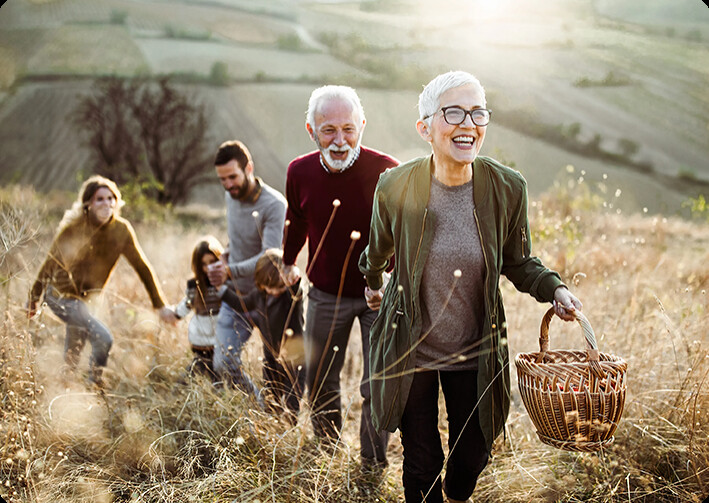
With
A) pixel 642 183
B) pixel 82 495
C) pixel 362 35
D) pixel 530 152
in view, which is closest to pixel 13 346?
pixel 82 495

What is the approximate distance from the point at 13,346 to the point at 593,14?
28375mm

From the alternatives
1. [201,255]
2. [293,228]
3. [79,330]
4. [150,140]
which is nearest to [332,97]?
[293,228]

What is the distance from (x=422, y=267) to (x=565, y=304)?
0.59 meters

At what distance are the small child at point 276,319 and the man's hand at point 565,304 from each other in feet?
6.36

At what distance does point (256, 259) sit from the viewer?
422 centimetres

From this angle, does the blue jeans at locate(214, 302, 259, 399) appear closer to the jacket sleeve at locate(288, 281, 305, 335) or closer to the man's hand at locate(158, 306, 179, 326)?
the jacket sleeve at locate(288, 281, 305, 335)

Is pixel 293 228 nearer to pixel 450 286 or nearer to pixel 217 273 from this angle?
pixel 217 273

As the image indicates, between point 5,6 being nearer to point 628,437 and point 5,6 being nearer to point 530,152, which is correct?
point 530,152

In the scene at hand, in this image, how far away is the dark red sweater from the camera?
3.43 m

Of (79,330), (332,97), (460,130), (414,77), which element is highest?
(414,77)

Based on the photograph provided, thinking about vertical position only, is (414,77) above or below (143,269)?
Answer: above

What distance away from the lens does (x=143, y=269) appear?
15.0 feet

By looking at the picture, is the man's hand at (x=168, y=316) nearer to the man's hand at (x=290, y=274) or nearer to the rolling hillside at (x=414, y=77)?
the man's hand at (x=290, y=274)

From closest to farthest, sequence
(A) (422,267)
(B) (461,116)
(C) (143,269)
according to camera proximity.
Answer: (B) (461,116) < (A) (422,267) < (C) (143,269)
